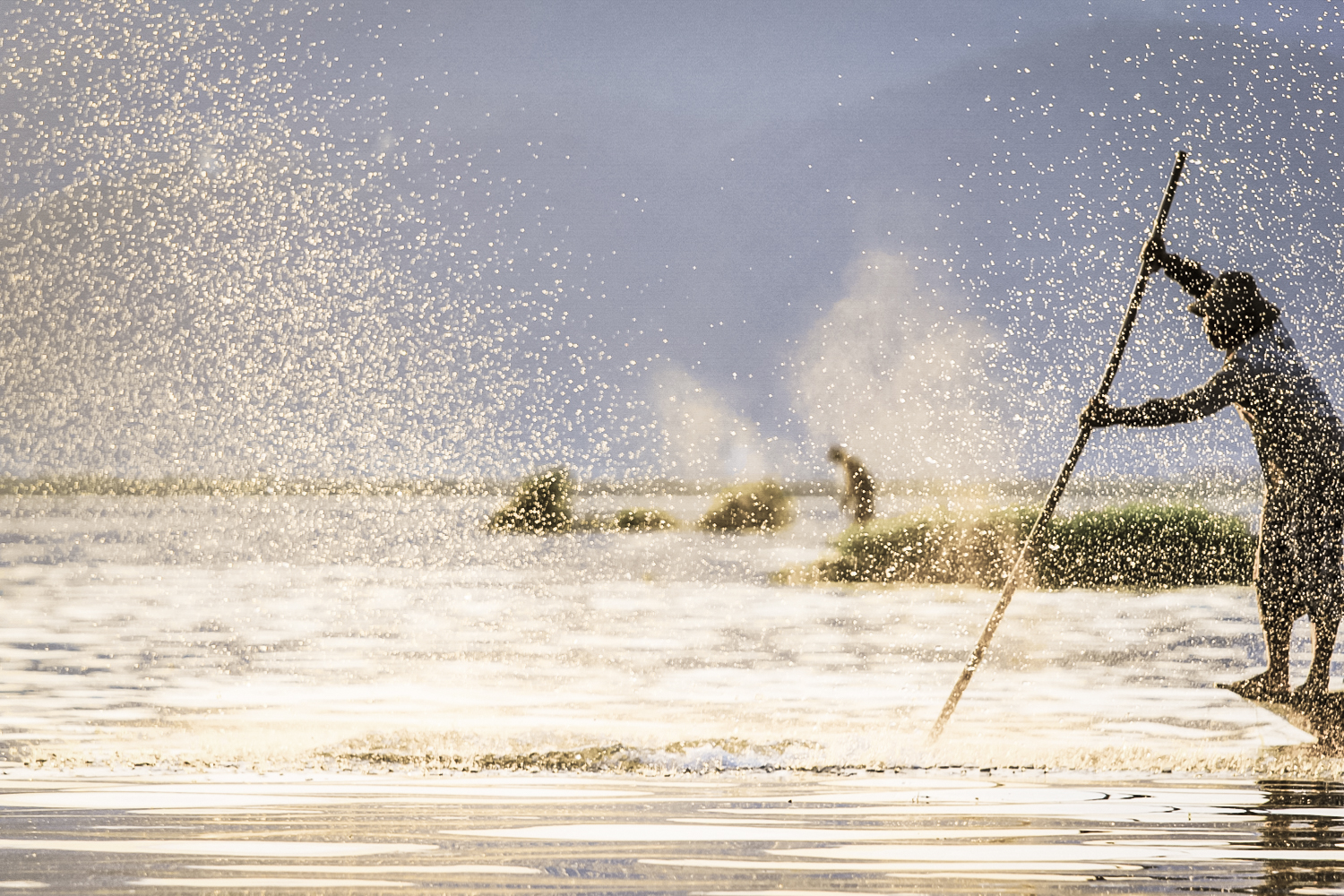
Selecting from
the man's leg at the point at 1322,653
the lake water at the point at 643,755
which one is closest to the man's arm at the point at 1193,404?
the man's leg at the point at 1322,653

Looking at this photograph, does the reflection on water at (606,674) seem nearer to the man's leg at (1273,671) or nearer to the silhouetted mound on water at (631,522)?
the man's leg at (1273,671)

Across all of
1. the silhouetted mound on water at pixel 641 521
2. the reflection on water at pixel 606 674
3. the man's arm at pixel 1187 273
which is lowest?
the silhouetted mound on water at pixel 641 521

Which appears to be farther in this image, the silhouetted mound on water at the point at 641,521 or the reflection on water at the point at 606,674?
the silhouetted mound on water at the point at 641,521

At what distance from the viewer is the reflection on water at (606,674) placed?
7023 millimetres

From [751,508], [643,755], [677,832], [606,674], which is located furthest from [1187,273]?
[751,508]

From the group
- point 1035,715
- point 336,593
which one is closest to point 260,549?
point 336,593

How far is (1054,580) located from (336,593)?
992 centimetres

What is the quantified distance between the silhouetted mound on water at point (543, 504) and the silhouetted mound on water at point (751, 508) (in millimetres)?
3942

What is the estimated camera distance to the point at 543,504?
133 ft

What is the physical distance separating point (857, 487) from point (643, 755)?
1852cm

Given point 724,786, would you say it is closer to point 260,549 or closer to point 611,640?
point 611,640

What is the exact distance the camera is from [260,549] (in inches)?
1355

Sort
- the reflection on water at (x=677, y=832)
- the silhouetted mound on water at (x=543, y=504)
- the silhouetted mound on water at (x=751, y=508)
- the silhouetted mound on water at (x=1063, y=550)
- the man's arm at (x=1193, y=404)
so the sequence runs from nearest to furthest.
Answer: the reflection on water at (x=677, y=832), the man's arm at (x=1193, y=404), the silhouetted mound on water at (x=1063, y=550), the silhouetted mound on water at (x=751, y=508), the silhouetted mound on water at (x=543, y=504)

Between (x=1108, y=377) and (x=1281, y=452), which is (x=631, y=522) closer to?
(x=1108, y=377)
